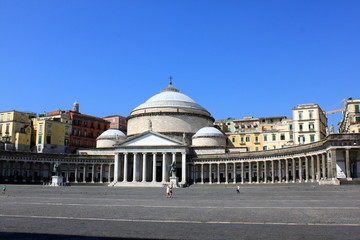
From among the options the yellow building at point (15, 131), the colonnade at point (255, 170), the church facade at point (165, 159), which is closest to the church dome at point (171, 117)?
the church facade at point (165, 159)

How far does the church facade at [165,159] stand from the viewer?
77000 millimetres

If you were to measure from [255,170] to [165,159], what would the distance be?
63.5 ft

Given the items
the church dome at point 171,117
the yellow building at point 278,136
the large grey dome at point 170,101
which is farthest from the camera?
the large grey dome at point 170,101

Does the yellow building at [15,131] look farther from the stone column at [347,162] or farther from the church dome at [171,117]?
the stone column at [347,162]

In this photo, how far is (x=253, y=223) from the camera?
16406mm

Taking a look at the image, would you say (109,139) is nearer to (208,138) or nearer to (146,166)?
(146,166)

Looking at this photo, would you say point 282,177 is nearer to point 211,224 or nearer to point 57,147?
point 57,147

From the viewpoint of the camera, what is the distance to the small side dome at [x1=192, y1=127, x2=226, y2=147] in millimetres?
90625

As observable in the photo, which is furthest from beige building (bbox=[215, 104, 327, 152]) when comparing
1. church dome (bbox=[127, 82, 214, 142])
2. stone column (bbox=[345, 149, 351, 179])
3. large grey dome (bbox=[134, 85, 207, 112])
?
stone column (bbox=[345, 149, 351, 179])

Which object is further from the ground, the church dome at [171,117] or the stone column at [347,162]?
the church dome at [171,117]

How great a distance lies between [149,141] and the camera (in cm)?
8575

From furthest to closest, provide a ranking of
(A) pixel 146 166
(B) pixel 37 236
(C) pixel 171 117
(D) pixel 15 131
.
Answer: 1. (C) pixel 171 117
2. (D) pixel 15 131
3. (A) pixel 146 166
4. (B) pixel 37 236

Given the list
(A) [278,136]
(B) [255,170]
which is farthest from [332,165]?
(A) [278,136]

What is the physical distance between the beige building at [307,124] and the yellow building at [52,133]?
57.5m
